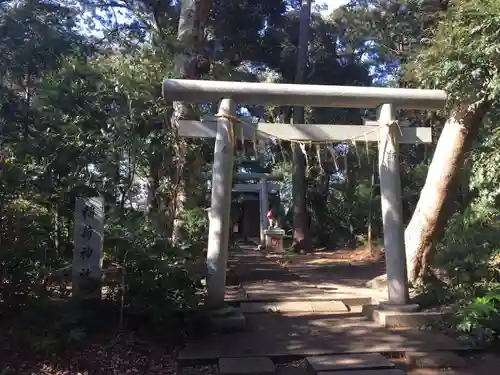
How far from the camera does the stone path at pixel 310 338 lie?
4.84 m

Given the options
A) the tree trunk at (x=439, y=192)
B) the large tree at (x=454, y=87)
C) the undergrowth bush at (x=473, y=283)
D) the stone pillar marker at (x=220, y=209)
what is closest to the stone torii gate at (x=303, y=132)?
the stone pillar marker at (x=220, y=209)

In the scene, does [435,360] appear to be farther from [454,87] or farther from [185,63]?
[185,63]

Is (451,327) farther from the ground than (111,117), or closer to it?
closer to it

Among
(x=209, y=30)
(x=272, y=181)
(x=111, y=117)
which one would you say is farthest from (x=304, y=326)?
(x=272, y=181)

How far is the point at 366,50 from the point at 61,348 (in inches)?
686

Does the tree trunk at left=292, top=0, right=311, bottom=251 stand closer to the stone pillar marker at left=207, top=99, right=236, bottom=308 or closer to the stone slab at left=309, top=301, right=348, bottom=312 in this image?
the stone slab at left=309, top=301, right=348, bottom=312

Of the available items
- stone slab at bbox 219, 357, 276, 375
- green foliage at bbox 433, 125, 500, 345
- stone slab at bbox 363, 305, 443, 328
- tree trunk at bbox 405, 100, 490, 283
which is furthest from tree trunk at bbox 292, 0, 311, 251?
stone slab at bbox 219, 357, 276, 375

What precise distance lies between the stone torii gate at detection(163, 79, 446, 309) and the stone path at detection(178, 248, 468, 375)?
2.22ft

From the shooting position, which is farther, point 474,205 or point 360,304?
point 474,205

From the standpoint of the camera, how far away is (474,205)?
11461 mm

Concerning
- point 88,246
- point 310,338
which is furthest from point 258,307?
point 88,246

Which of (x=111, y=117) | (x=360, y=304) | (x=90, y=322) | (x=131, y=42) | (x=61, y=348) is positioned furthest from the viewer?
(x=131, y=42)

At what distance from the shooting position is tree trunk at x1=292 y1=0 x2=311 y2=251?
1664 cm

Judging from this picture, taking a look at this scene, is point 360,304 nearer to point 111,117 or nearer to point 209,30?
point 111,117
